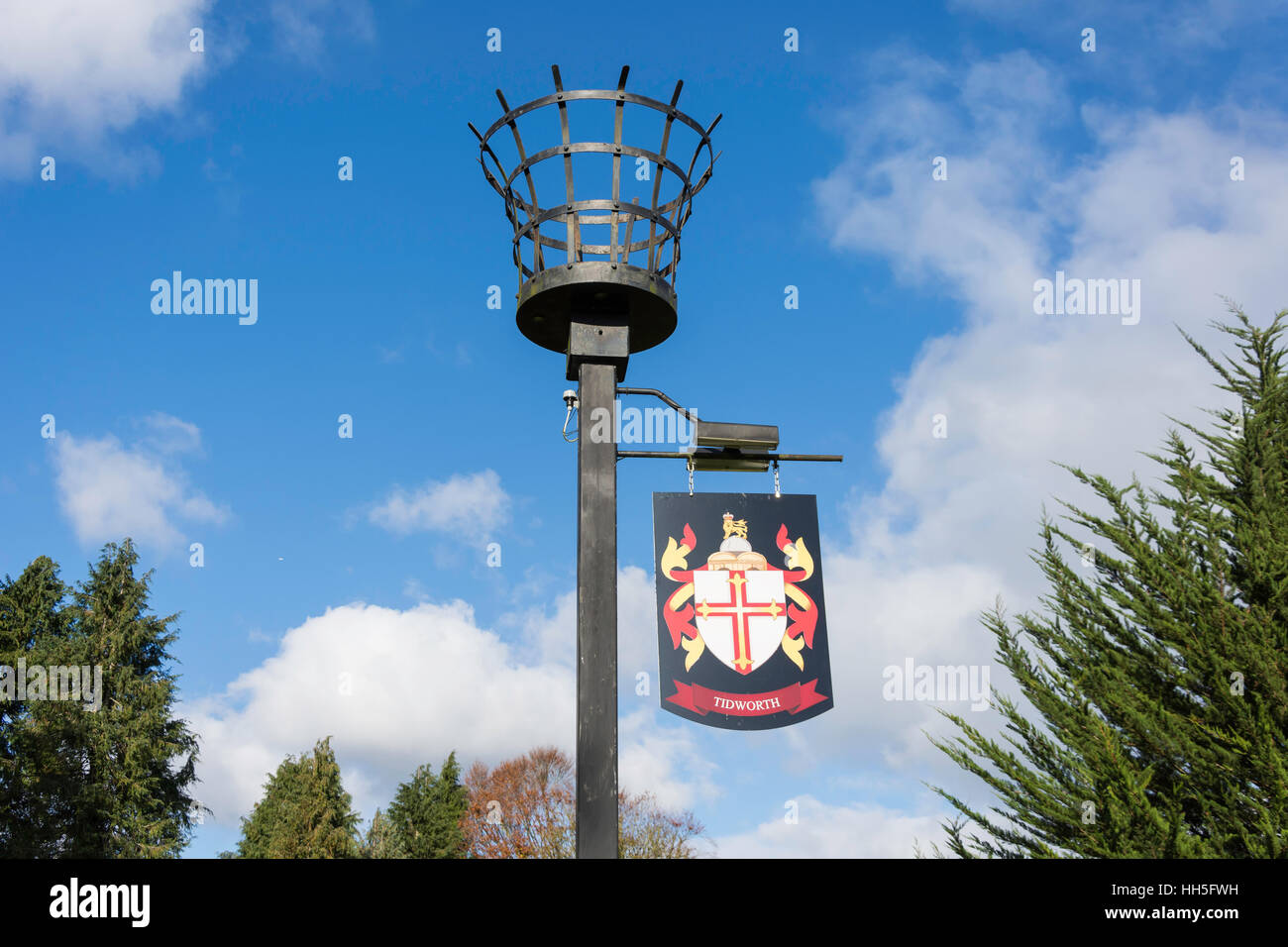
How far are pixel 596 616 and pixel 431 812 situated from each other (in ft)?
150

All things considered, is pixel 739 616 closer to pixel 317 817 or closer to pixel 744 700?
pixel 744 700

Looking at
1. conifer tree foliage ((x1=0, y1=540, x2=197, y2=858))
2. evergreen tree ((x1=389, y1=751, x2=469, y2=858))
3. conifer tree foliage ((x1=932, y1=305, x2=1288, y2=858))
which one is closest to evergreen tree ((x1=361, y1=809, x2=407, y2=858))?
evergreen tree ((x1=389, y1=751, x2=469, y2=858))

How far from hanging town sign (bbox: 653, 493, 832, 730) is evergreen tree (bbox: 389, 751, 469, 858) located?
138 ft

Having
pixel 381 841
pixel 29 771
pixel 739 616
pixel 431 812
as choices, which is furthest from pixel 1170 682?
pixel 431 812

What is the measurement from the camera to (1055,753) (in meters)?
9.33

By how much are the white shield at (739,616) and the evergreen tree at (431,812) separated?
42014 millimetres

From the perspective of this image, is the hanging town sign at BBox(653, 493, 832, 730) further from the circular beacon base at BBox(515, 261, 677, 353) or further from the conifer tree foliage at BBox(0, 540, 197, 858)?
the conifer tree foliage at BBox(0, 540, 197, 858)

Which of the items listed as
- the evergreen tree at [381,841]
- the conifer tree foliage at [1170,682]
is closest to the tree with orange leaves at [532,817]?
the evergreen tree at [381,841]

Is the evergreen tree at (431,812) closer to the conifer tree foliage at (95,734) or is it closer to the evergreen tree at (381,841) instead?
the evergreen tree at (381,841)

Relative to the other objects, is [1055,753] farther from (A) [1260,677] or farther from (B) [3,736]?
(B) [3,736]

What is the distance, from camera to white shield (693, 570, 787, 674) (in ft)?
15.8

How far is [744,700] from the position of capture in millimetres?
4742
